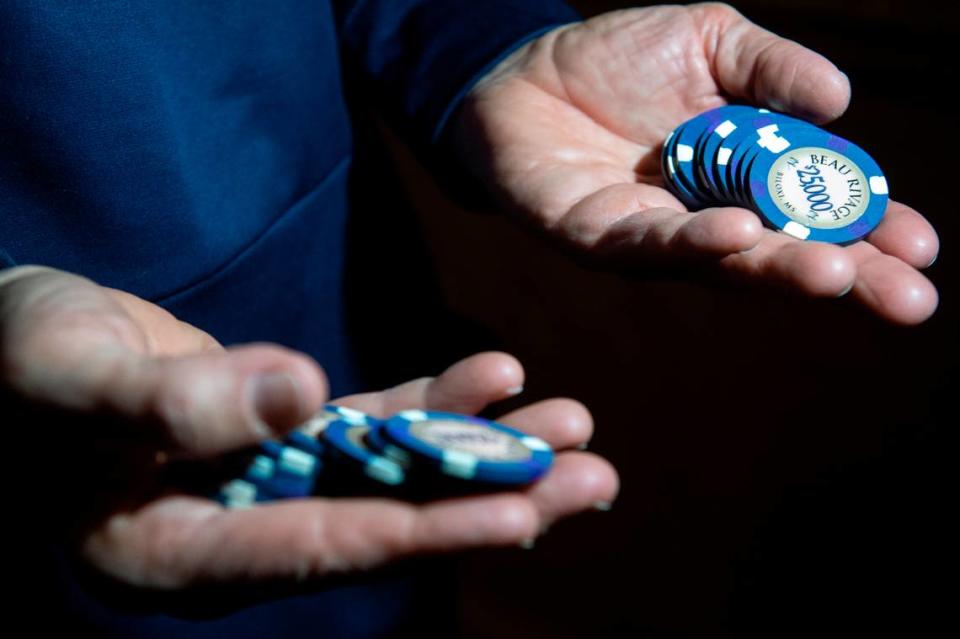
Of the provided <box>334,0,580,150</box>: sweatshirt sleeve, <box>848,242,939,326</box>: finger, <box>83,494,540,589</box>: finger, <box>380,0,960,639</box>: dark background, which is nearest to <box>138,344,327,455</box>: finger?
<box>83,494,540,589</box>: finger

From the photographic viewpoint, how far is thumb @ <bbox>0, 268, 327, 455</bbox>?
0.76 meters

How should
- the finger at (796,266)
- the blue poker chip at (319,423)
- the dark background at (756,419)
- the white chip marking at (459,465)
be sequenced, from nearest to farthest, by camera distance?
the white chip marking at (459,465) < the blue poker chip at (319,423) < the finger at (796,266) < the dark background at (756,419)

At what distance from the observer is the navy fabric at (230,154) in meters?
1.21

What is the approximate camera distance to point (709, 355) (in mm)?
2496

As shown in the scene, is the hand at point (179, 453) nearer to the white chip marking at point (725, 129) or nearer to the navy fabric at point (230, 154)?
the navy fabric at point (230, 154)

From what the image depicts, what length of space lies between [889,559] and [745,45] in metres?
1.50

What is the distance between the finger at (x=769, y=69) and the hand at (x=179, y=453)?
0.88 m

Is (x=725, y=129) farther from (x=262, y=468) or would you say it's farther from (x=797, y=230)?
(x=262, y=468)

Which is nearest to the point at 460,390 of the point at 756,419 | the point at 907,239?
the point at 907,239

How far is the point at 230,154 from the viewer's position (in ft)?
4.80

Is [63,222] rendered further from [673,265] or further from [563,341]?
[563,341]

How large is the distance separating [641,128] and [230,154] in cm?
76

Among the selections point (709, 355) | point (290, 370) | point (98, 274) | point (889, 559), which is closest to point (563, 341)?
point (709, 355)

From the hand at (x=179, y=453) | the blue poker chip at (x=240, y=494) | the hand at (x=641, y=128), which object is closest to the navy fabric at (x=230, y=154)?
the hand at (x=641, y=128)
